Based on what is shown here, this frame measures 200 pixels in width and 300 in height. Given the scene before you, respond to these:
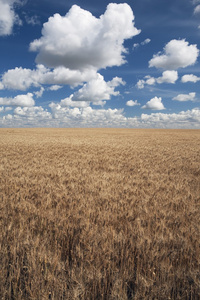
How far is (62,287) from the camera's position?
189cm

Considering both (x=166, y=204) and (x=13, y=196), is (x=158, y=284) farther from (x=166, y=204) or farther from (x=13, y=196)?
(x=13, y=196)

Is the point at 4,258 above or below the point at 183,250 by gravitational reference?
above

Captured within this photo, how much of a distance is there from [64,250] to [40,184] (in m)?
3.74

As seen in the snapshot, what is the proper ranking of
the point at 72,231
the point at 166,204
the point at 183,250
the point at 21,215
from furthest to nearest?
the point at 166,204 → the point at 21,215 → the point at 72,231 → the point at 183,250

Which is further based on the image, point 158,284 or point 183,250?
point 183,250

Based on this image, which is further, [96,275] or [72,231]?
[72,231]

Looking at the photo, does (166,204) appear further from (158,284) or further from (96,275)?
(96,275)

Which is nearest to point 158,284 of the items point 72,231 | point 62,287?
point 62,287

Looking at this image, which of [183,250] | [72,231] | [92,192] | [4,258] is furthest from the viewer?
[92,192]

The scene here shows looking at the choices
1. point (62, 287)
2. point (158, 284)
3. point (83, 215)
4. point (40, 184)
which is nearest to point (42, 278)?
point (62, 287)

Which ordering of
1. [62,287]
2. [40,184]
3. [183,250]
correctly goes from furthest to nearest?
[40,184] → [183,250] → [62,287]

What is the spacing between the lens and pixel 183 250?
2643mm

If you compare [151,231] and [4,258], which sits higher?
[4,258]

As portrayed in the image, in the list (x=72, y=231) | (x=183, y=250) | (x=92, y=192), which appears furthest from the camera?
(x=92, y=192)
